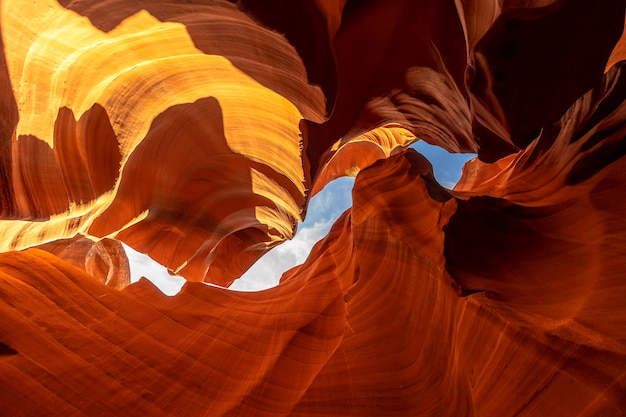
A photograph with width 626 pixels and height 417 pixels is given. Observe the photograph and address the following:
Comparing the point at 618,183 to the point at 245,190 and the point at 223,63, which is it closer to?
the point at 223,63

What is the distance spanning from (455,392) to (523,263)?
3.90 feet

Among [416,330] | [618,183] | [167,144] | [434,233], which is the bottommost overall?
[416,330]

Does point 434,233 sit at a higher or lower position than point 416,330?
higher

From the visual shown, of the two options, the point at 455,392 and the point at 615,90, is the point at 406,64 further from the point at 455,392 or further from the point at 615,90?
the point at 455,392

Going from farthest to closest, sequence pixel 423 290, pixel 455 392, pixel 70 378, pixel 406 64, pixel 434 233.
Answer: pixel 406 64
pixel 434 233
pixel 423 290
pixel 455 392
pixel 70 378

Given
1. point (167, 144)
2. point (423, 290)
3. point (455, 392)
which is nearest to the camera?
point (455, 392)

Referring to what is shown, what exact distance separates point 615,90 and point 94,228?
5049mm

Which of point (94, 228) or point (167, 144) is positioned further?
point (167, 144)

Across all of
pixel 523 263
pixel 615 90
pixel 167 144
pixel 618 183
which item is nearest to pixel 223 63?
pixel 167 144

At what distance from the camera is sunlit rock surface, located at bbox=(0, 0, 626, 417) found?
222cm

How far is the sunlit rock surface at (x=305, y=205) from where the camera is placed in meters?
2.22

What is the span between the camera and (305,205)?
475 centimetres

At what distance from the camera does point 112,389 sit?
2.27m

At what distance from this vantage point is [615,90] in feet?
11.3
